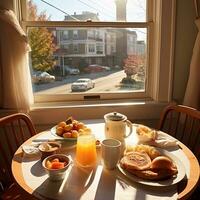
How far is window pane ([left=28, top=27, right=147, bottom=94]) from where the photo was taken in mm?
1972

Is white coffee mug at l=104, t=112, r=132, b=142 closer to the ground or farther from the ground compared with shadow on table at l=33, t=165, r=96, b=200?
farther from the ground

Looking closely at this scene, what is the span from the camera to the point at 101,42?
6.67ft

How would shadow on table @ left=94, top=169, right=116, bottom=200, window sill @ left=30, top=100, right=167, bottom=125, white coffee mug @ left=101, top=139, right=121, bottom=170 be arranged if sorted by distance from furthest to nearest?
window sill @ left=30, top=100, right=167, bottom=125, white coffee mug @ left=101, top=139, right=121, bottom=170, shadow on table @ left=94, top=169, right=116, bottom=200

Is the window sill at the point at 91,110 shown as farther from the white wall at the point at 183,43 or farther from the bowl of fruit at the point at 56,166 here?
the bowl of fruit at the point at 56,166

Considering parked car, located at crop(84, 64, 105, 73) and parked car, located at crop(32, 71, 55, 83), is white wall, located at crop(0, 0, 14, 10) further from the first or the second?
parked car, located at crop(84, 64, 105, 73)

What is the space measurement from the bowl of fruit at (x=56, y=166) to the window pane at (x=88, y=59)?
1058 mm

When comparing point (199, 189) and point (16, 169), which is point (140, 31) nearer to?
point (199, 189)

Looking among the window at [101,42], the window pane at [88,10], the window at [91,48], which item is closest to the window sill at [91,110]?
the window at [101,42]

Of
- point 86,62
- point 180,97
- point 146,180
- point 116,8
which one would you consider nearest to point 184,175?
point 146,180

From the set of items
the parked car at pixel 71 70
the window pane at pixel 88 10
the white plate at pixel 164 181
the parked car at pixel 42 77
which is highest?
the window pane at pixel 88 10

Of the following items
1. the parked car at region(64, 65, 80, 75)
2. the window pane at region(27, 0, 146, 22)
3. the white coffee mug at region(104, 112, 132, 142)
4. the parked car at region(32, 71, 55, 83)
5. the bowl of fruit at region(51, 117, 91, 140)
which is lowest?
the bowl of fruit at region(51, 117, 91, 140)

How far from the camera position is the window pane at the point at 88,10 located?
1.91m

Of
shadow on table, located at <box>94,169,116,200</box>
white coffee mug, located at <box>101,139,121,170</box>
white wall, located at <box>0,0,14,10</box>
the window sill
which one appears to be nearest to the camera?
shadow on table, located at <box>94,169,116,200</box>

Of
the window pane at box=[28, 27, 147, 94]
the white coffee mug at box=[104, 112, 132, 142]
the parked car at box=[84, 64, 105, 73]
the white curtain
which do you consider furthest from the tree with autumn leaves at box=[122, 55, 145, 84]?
the white coffee mug at box=[104, 112, 132, 142]
